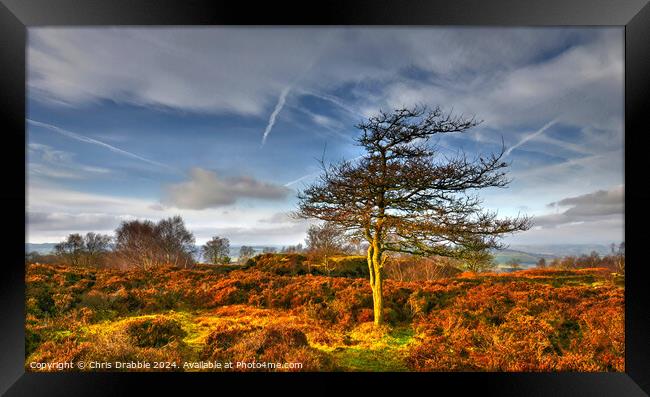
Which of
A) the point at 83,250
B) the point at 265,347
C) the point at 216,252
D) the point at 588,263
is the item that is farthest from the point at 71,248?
the point at 588,263

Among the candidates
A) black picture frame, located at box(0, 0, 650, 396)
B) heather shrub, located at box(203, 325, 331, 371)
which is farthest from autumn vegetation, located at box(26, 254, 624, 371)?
black picture frame, located at box(0, 0, 650, 396)

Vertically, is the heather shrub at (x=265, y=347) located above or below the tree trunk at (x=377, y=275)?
below

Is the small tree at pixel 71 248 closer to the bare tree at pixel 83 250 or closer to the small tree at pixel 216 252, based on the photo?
the bare tree at pixel 83 250

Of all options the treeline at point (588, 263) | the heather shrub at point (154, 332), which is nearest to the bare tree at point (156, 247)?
the heather shrub at point (154, 332)

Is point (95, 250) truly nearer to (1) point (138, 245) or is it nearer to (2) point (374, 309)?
(1) point (138, 245)

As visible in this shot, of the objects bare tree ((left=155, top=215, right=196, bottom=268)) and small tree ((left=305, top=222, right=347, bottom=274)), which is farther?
bare tree ((left=155, top=215, right=196, bottom=268))

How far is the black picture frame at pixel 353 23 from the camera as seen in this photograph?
402cm

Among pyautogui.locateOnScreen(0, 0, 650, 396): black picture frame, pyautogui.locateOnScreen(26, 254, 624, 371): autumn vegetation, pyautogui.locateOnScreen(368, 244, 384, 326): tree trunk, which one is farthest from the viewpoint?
pyautogui.locateOnScreen(368, 244, 384, 326): tree trunk

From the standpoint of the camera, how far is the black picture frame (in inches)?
158

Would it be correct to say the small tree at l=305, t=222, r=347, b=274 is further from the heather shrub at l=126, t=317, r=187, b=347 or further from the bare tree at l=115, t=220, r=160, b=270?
the bare tree at l=115, t=220, r=160, b=270

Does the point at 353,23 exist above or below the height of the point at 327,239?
above

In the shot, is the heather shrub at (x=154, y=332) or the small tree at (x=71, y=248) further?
the small tree at (x=71, y=248)

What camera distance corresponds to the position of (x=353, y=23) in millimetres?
4180
